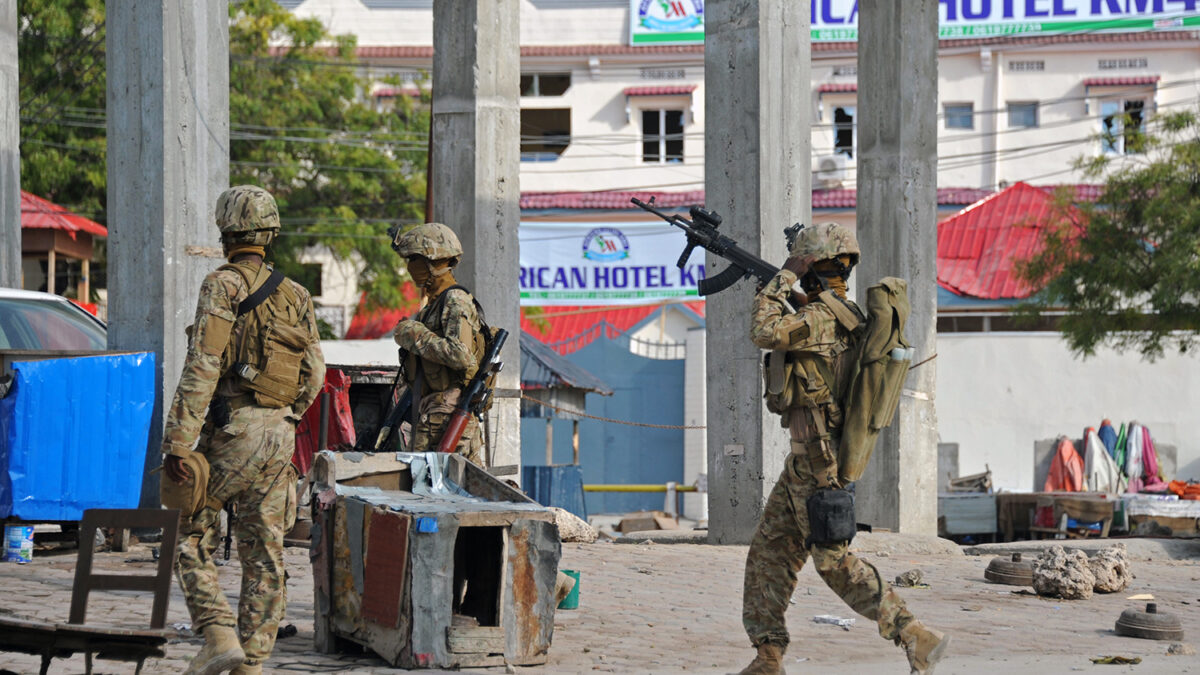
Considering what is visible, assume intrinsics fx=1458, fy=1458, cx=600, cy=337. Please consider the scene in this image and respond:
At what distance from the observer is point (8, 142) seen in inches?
585

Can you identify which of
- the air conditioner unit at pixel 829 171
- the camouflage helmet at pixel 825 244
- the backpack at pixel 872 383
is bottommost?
the backpack at pixel 872 383

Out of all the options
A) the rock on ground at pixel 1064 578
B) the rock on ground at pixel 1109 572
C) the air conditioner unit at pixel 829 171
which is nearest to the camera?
the rock on ground at pixel 1064 578

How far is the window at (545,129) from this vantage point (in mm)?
38469

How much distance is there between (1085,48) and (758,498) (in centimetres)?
2939

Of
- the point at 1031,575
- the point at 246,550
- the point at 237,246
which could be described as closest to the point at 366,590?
the point at 246,550

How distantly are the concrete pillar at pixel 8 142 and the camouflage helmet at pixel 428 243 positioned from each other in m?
8.73

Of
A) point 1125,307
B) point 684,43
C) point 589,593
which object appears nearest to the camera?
point 589,593

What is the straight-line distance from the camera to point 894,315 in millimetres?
6297

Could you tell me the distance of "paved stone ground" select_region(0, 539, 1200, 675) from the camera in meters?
6.69

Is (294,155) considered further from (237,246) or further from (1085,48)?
(237,246)

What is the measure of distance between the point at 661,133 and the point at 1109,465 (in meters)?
16.9

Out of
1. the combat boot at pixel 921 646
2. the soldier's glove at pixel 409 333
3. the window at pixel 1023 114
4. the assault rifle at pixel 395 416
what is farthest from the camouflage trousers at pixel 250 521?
the window at pixel 1023 114

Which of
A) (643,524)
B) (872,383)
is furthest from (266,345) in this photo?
(643,524)

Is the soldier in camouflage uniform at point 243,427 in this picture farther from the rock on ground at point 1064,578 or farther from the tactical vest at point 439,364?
the rock on ground at point 1064,578
